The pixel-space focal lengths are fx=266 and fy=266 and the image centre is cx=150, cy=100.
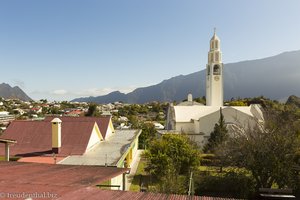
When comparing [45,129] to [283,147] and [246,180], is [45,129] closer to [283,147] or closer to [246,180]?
[246,180]

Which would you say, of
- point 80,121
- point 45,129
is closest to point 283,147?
point 80,121

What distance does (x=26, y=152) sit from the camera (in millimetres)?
14672

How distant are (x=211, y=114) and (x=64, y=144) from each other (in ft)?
75.1

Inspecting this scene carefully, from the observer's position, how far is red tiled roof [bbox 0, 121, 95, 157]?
14.8 meters

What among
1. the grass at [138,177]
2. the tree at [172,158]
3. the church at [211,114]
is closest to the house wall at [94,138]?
the grass at [138,177]

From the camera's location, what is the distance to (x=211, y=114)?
34.3 meters

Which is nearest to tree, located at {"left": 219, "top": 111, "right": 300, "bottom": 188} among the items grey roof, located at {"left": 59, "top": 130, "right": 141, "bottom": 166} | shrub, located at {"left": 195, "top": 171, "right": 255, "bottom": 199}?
shrub, located at {"left": 195, "top": 171, "right": 255, "bottom": 199}

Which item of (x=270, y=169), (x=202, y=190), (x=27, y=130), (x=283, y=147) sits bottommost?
(x=202, y=190)

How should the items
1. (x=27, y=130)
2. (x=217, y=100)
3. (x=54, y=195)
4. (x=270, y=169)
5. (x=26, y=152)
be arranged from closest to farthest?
(x=54, y=195), (x=26, y=152), (x=270, y=169), (x=27, y=130), (x=217, y=100)

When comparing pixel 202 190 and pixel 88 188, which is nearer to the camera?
pixel 88 188

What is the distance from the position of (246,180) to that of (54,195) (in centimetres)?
1485

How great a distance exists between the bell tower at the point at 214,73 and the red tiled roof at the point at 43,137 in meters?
31.2

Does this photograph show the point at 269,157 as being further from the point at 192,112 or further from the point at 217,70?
the point at 217,70

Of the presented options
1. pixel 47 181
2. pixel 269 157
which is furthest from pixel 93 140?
pixel 47 181
